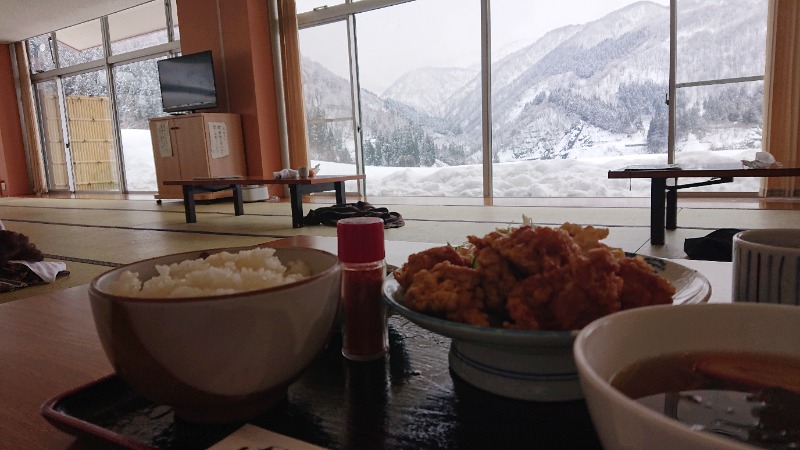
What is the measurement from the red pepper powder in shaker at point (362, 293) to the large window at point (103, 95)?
8.53 meters

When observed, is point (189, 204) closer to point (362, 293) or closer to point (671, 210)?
point (671, 210)

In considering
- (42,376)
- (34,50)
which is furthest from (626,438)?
(34,50)

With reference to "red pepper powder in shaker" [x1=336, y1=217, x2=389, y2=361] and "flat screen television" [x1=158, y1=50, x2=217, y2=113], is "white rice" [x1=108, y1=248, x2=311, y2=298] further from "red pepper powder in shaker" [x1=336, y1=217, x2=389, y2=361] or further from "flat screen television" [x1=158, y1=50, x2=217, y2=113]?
"flat screen television" [x1=158, y1=50, x2=217, y2=113]

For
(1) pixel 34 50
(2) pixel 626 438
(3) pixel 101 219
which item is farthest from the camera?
(1) pixel 34 50

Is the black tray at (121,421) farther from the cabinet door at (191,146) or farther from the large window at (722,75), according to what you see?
the cabinet door at (191,146)

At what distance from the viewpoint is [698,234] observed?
119 inches

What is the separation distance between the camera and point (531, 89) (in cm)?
678

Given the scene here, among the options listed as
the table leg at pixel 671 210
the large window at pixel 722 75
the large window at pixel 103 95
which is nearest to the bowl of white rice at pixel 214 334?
the table leg at pixel 671 210

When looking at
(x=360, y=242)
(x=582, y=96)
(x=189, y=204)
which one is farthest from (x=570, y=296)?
(x=582, y=96)

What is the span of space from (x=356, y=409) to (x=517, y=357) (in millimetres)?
140

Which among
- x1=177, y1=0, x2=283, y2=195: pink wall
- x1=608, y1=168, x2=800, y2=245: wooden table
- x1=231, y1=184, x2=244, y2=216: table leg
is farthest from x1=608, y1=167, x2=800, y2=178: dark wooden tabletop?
x1=177, y1=0, x2=283, y2=195: pink wall

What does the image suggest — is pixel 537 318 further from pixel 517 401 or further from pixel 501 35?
pixel 501 35

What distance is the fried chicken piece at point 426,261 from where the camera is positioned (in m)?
0.52

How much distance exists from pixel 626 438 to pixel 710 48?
5751 mm
